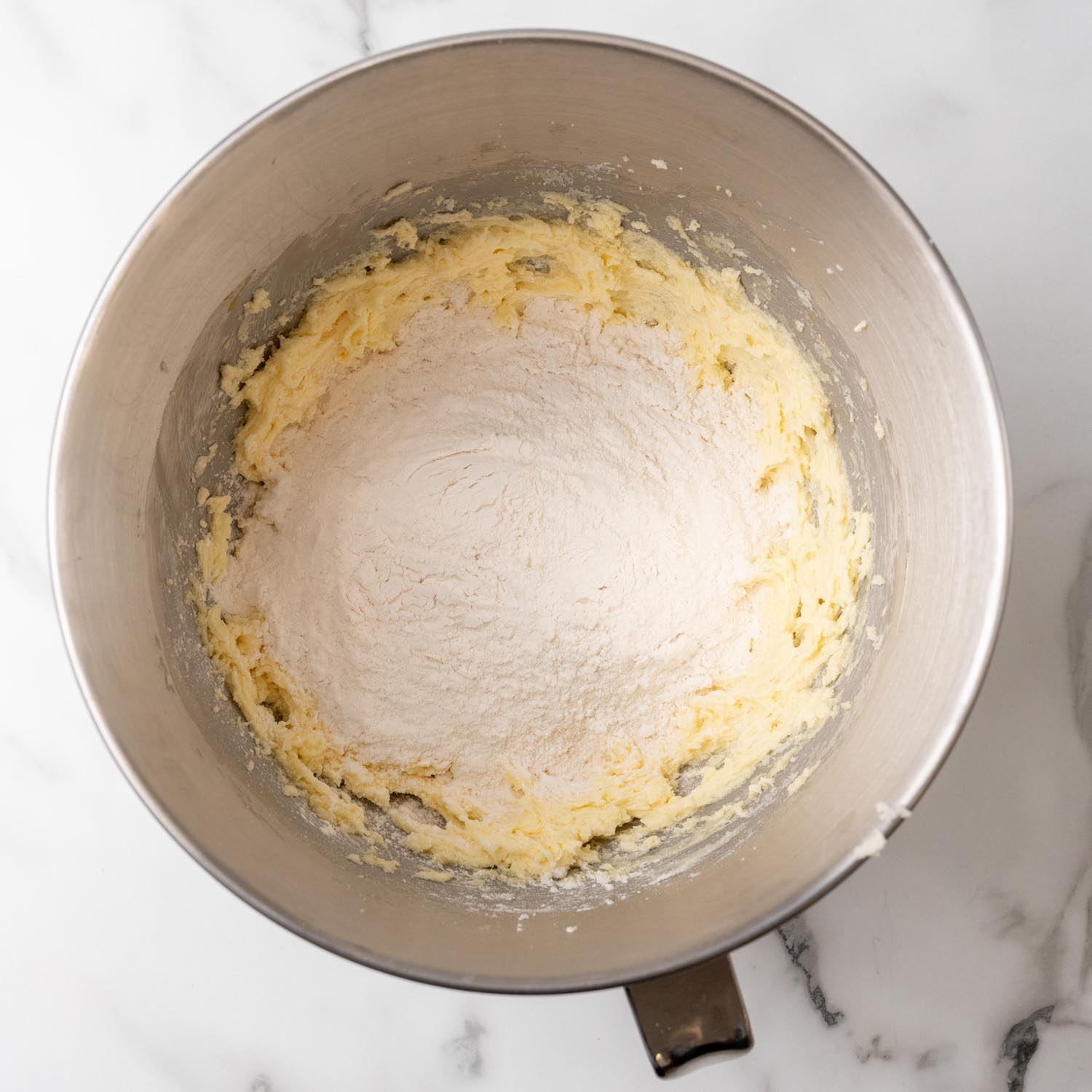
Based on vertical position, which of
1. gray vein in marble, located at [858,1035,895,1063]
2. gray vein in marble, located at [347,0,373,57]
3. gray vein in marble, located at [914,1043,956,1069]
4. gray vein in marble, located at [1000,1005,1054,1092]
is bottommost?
gray vein in marble, located at [1000,1005,1054,1092]

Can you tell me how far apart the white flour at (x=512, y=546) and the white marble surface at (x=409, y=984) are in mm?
482

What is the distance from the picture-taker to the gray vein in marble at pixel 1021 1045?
1.73m

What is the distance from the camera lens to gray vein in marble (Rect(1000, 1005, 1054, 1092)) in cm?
173

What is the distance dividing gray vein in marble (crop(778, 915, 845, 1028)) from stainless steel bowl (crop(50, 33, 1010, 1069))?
0.35 m

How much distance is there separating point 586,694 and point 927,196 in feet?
3.96

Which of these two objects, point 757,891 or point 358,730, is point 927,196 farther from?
point 358,730

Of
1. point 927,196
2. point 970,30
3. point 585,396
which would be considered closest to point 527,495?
point 585,396

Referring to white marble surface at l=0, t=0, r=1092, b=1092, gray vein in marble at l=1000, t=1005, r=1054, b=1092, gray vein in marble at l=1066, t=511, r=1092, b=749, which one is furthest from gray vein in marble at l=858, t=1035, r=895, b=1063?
gray vein in marble at l=1066, t=511, r=1092, b=749

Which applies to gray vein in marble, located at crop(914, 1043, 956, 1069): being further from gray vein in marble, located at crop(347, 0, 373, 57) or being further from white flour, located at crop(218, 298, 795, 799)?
gray vein in marble, located at crop(347, 0, 373, 57)

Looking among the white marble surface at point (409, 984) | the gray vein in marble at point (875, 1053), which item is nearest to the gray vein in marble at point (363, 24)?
the white marble surface at point (409, 984)

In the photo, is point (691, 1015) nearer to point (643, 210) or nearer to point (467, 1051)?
point (467, 1051)

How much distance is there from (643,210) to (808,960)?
4.87ft

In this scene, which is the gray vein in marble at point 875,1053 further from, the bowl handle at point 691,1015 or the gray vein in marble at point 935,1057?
the bowl handle at point 691,1015

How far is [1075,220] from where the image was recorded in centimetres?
175
